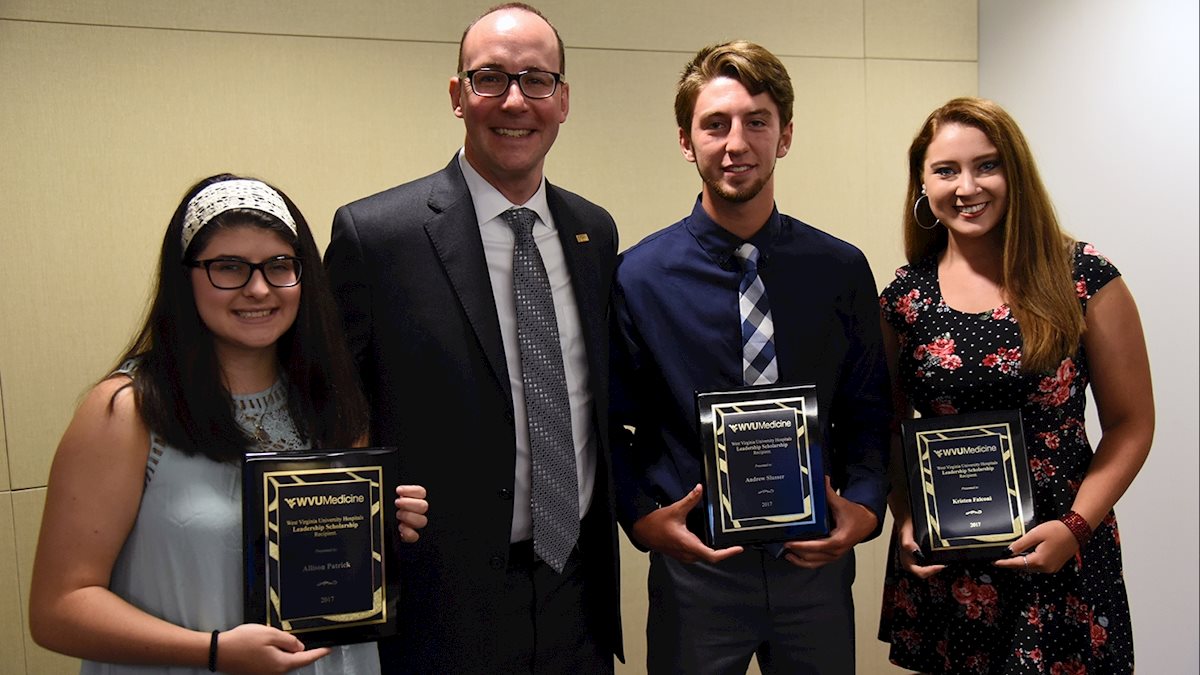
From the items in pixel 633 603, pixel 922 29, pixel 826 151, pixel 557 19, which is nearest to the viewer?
pixel 557 19

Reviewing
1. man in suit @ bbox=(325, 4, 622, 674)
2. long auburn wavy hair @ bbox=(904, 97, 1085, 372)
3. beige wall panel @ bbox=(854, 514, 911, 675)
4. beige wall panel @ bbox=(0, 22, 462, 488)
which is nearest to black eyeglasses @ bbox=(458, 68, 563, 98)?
man in suit @ bbox=(325, 4, 622, 674)

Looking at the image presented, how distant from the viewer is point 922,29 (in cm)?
418

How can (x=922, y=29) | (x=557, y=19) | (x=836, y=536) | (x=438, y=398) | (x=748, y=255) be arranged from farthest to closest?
(x=922, y=29)
(x=557, y=19)
(x=748, y=255)
(x=836, y=536)
(x=438, y=398)

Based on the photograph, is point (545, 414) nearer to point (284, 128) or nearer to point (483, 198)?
point (483, 198)

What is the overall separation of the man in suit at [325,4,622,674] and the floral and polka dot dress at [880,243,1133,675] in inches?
31.2

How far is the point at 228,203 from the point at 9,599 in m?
2.03

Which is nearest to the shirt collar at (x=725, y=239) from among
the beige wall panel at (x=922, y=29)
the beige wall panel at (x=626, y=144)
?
the beige wall panel at (x=626, y=144)

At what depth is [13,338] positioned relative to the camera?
310cm

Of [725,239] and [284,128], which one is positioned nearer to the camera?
[725,239]

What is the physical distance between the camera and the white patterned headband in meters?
1.73

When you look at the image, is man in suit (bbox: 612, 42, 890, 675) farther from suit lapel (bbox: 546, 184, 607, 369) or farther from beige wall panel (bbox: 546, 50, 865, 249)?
beige wall panel (bbox: 546, 50, 865, 249)

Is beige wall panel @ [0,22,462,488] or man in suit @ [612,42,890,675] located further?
beige wall panel @ [0,22,462,488]

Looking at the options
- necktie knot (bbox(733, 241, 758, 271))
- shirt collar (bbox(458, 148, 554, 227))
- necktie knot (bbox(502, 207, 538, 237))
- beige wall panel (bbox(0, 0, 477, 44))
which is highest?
beige wall panel (bbox(0, 0, 477, 44))

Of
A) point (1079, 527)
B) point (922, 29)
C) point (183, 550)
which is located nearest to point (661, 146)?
point (922, 29)
